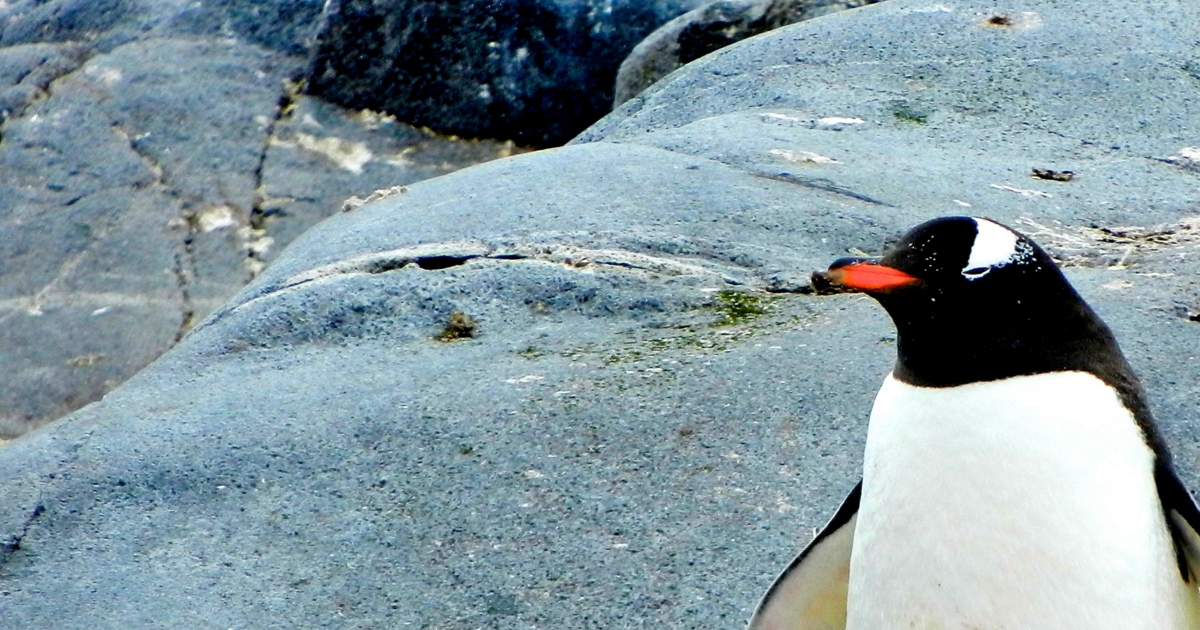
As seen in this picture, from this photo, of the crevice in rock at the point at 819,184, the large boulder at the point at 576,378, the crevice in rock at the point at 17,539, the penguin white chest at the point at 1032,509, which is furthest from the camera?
the crevice in rock at the point at 819,184

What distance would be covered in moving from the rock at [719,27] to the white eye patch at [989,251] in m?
4.35

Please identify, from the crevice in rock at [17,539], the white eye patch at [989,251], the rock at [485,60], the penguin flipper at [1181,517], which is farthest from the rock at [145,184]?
the penguin flipper at [1181,517]

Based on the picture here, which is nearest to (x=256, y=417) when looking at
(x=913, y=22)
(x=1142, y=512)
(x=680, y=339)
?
(x=680, y=339)

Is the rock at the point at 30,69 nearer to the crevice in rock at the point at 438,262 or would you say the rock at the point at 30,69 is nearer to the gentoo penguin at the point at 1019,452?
the crevice in rock at the point at 438,262

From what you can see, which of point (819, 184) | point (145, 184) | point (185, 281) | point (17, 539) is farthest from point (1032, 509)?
point (145, 184)

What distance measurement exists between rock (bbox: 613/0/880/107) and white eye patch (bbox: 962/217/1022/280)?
435cm

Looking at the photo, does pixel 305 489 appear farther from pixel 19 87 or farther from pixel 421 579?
pixel 19 87

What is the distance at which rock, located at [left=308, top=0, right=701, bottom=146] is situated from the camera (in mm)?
6984

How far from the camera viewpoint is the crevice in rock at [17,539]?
2670mm

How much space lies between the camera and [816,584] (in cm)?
210

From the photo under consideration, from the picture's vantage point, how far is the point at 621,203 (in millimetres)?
3713

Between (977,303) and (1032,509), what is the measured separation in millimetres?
294

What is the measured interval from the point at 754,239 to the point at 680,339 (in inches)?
21.4

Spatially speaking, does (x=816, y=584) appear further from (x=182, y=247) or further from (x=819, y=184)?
(x=182, y=247)
